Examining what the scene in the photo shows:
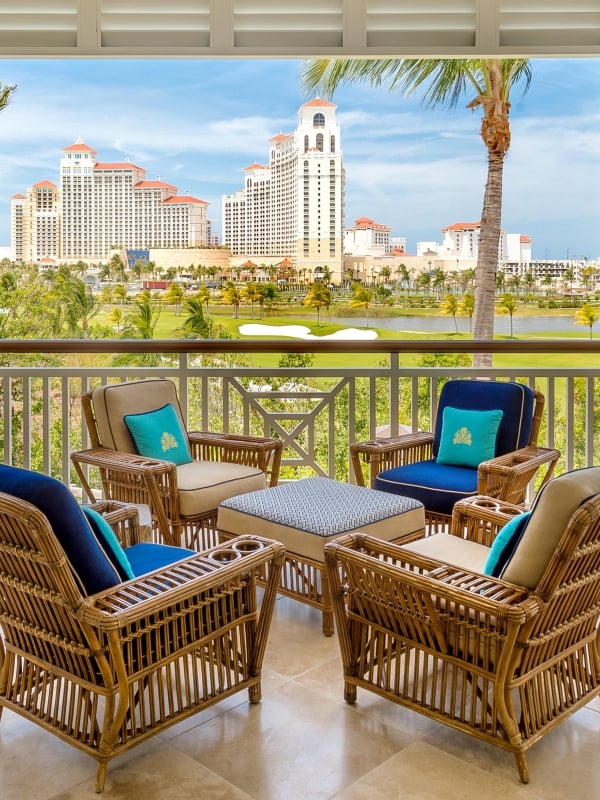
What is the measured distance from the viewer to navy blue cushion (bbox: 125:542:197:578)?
2.33 metres

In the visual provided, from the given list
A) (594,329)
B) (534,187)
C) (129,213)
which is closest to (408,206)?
(534,187)

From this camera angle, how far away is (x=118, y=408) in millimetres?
3705

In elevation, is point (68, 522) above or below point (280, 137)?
below

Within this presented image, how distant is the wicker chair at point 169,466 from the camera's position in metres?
3.33

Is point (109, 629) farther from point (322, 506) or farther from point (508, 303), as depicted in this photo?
point (508, 303)

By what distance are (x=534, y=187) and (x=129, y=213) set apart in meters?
8.70

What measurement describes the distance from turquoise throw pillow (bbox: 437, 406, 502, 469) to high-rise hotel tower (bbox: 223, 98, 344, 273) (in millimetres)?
12111

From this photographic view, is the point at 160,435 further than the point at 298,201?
No

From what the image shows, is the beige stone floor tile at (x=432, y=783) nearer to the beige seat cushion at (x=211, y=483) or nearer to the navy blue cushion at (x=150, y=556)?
the navy blue cushion at (x=150, y=556)

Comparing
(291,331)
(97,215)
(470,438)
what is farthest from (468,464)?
(97,215)

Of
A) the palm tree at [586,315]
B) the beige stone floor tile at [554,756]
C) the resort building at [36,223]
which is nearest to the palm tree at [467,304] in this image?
the palm tree at [586,315]

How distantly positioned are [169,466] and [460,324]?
41.6 ft

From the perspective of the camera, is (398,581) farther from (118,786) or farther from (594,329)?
(594,329)

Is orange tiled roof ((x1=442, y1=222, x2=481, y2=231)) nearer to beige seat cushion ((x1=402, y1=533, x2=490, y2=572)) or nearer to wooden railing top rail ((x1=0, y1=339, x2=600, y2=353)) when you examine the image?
wooden railing top rail ((x1=0, y1=339, x2=600, y2=353))
